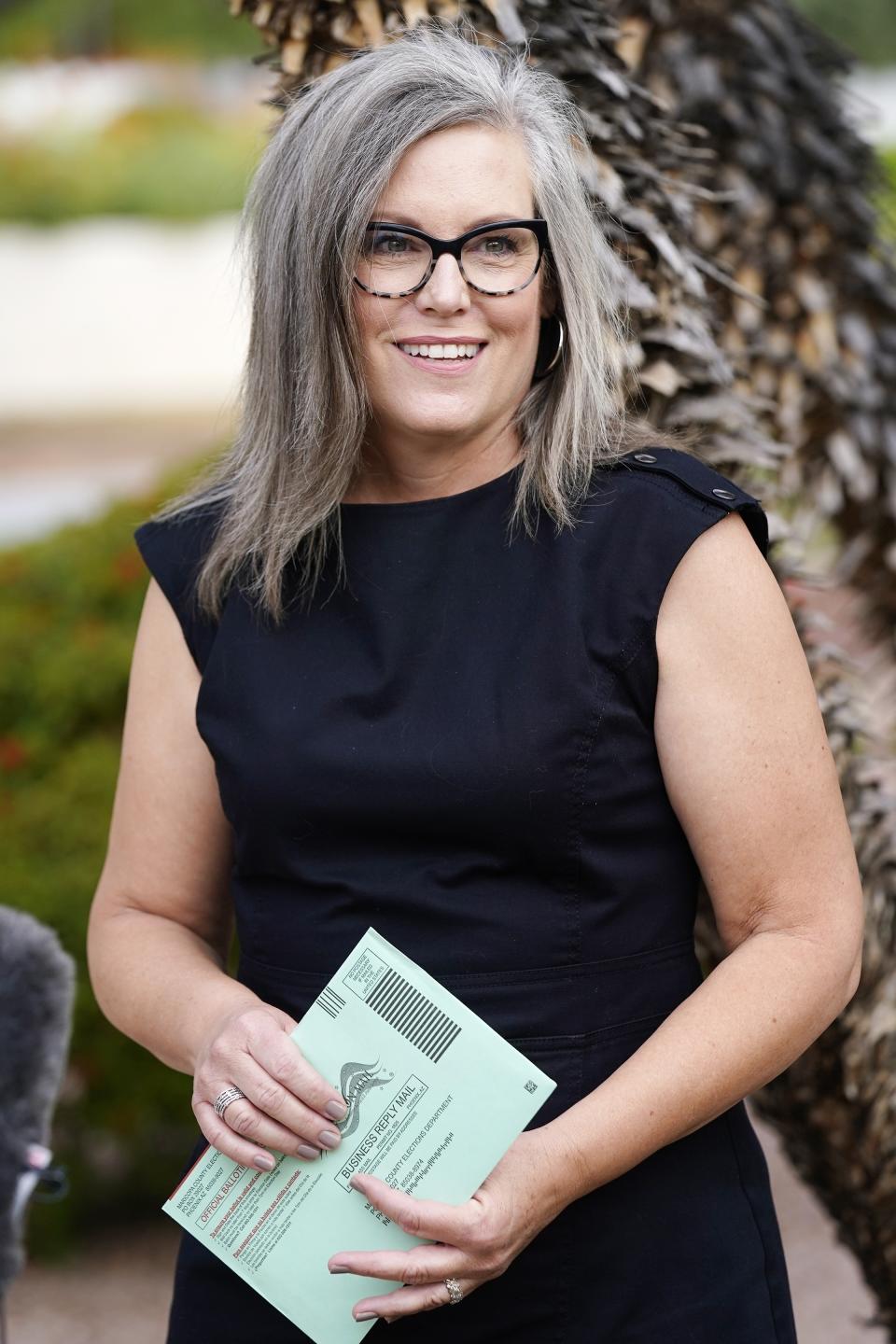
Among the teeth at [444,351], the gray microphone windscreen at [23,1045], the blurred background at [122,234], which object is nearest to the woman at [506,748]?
the teeth at [444,351]

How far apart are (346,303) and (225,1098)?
0.78 meters

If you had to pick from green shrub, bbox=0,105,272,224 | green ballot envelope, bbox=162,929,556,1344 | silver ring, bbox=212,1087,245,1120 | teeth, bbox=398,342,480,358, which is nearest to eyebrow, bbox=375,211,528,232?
teeth, bbox=398,342,480,358

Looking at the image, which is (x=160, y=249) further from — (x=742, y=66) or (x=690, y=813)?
(x=690, y=813)

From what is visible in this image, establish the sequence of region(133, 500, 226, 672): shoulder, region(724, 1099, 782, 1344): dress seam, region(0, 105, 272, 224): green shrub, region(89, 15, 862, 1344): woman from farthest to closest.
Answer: region(0, 105, 272, 224): green shrub
region(133, 500, 226, 672): shoulder
region(724, 1099, 782, 1344): dress seam
region(89, 15, 862, 1344): woman

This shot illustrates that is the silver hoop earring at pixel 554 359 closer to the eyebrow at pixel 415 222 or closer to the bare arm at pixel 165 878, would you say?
the eyebrow at pixel 415 222

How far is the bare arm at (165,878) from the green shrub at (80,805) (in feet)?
5.74

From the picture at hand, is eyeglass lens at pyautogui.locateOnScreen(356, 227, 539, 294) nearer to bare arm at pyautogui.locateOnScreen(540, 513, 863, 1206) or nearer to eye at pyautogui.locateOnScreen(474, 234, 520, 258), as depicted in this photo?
eye at pyautogui.locateOnScreen(474, 234, 520, 258)

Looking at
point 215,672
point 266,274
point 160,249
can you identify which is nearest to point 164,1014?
point 215,672

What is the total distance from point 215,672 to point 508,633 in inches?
13.0

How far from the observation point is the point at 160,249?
6.11m

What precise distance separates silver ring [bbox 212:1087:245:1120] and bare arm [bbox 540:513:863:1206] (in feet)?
0.94

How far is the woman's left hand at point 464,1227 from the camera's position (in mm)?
1312

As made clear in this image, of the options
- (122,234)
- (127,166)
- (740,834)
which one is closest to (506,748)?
(740,834)

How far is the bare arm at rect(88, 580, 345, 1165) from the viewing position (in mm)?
1611
